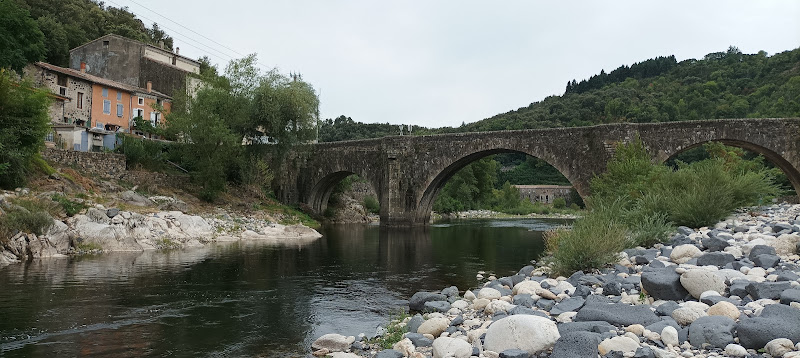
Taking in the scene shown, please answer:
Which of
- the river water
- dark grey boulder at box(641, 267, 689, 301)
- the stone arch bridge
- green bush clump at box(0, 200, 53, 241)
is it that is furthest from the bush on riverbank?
green bush clump at box(0, 200, 53, 241)

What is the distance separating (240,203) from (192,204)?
3.10m

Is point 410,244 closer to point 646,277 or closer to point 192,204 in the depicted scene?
point 192,204

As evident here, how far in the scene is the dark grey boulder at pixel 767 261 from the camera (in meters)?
6.75

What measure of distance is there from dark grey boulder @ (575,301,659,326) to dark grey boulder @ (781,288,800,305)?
1.13 meters

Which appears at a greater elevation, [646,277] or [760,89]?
[760,89]

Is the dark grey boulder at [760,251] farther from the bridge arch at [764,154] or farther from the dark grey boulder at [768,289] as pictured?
the bridge arch at [764,154]

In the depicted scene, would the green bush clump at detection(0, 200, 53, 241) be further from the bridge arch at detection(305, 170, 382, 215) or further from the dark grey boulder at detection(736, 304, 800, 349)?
the bridge arch at detection(305, 170, 382, 215)

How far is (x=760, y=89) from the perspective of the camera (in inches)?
1955

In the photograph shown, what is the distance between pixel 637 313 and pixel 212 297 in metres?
7.45

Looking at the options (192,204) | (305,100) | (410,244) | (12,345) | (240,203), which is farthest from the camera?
(305,100)

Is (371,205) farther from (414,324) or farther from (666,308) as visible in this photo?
(666,308)

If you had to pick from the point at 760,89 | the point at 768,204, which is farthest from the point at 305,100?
the point at 760,89

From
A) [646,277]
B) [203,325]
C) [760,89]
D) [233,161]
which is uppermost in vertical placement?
[760,89]

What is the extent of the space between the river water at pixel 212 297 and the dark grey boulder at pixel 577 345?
3407 mm
